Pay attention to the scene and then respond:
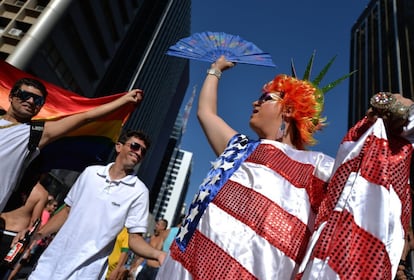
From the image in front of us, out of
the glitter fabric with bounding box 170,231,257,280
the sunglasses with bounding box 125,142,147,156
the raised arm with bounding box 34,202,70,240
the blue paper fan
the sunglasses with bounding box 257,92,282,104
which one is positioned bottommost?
the raised arm with bounding box 34,202,70,240

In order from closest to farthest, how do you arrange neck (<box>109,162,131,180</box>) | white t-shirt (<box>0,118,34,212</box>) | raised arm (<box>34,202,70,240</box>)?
white t-shirt (<box>0,118,34,212</box>), raised arm (<box>34,202,70,240</box>), neck (<box>109,162,131,180</box>)

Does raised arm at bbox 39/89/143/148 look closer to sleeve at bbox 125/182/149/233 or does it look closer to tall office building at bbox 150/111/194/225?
sleeve at bbox 125/182/149/233

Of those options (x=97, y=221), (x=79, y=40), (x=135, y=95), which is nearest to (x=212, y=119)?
(x=135, y=95)

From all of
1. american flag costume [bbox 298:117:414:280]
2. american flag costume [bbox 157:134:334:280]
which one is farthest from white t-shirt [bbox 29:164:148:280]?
american flag costume [bbox 298:117:414:280]

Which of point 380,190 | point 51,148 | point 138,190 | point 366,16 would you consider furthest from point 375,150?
point 366,16

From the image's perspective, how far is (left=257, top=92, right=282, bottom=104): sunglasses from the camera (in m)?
1.76

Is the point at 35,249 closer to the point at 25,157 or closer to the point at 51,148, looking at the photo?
the point at 51,148

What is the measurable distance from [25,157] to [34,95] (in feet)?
1.84

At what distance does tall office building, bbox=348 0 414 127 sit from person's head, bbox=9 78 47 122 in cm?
3387

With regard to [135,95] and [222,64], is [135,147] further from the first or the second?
[222,64]

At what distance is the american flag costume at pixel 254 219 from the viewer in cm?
122

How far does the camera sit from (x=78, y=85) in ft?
87.0

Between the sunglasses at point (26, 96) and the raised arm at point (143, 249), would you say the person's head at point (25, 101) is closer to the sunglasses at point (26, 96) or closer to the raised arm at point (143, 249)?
the sunglasses at point (26, 96)

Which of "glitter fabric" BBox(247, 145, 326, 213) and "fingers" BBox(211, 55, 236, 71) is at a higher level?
"fingers" BBox(211, 55, 236, 71)
